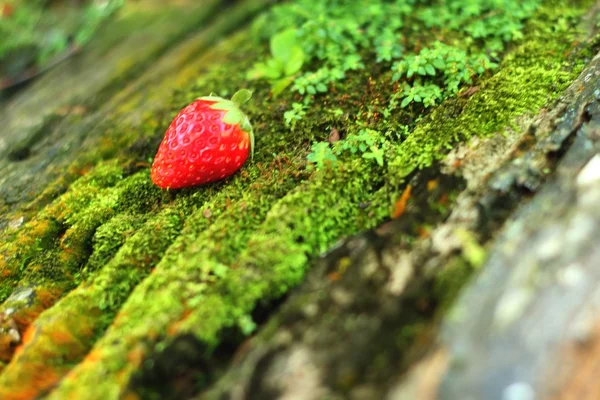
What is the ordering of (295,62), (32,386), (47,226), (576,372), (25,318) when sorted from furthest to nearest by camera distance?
(295,62)
(47,226)
(25,318)
(32,386)
(576,372)

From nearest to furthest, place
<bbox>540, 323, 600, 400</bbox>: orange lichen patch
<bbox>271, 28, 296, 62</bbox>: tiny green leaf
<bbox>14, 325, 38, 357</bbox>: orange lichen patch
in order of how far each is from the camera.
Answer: <bbox>540, 323, 600, 400</bbox>: orange lichen patch
<bbox>14, 325, 38, 357</bbox>: orange lichen patch
<bbox>271, 28, 296, 62</bbox>: tiny green leaf

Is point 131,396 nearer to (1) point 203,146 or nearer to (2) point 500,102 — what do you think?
(1) point 203,146

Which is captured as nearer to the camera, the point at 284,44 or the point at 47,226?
the point at 47,226

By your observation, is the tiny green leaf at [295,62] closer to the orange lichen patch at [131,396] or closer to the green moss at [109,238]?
the green moss at [109,238]

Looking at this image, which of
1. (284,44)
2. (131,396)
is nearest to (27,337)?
(131,396)

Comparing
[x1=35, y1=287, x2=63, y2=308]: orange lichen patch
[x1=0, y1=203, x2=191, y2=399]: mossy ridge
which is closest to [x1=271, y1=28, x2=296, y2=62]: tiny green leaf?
[x1=0, y1=203, x2=191, y2=399]: mossy ridge

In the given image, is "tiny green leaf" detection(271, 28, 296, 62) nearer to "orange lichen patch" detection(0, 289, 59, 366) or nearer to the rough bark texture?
the rough bark texture

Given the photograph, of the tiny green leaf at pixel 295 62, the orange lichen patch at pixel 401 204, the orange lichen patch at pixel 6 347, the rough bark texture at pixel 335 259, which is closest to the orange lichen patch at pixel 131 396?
the rough bark texture at pixel 335 259
